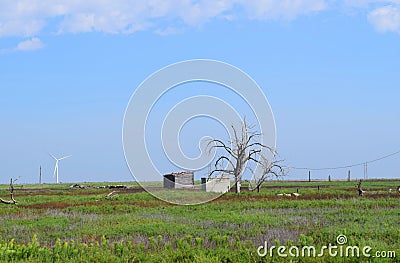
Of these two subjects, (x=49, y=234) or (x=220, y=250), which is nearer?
(x=220, y=250)

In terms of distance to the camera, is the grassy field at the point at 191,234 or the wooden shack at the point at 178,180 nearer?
the grassy field at the point at 191,234

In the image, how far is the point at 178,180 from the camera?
53594mm

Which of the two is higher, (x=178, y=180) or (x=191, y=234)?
(x=191, y=234)

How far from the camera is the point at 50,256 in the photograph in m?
11.0

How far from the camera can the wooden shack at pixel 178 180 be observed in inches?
2087

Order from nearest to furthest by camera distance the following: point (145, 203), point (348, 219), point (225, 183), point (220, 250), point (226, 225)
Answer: point (220, 250) < point (226, 225) < point (348, 219) < point (145, 203) < point (225, 183)

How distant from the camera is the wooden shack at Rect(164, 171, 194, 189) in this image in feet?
174

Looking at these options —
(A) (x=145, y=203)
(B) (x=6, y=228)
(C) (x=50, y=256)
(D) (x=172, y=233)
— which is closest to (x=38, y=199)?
(A) (x=145, y=203)

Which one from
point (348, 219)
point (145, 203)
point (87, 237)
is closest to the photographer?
point (87, 237)

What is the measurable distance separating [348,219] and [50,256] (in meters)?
11.9

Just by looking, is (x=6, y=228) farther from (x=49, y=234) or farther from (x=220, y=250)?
(x=220, y=250)

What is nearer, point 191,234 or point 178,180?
point 191,234

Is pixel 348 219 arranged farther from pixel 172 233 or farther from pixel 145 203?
pixel 145 203

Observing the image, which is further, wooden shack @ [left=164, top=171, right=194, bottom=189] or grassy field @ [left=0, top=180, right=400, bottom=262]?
wooden shack @ [left=164, top=171, right=194, bottom=189]
